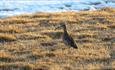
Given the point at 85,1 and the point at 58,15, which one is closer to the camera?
the point at 58,15

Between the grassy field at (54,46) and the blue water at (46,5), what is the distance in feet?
29.3

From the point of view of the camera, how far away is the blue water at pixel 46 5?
3025 cm

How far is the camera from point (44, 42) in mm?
15031

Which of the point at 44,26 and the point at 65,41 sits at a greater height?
the point at 65,41

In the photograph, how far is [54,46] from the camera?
1431 cm

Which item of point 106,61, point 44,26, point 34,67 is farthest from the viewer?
point 44,26

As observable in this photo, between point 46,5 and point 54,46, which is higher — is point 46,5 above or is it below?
below

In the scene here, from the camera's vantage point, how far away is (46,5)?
107 ft

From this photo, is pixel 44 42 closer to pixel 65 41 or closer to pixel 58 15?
pixel 65 41

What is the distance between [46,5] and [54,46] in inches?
728

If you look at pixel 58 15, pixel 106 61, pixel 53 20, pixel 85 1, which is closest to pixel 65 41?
pixel 106 61

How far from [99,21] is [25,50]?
8561 mm

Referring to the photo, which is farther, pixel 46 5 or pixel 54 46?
pixel 46 5

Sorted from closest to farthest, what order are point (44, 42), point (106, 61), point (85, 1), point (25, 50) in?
point (106, 61) → point (25, 50) → point (44, 42) → point (85, 1)
